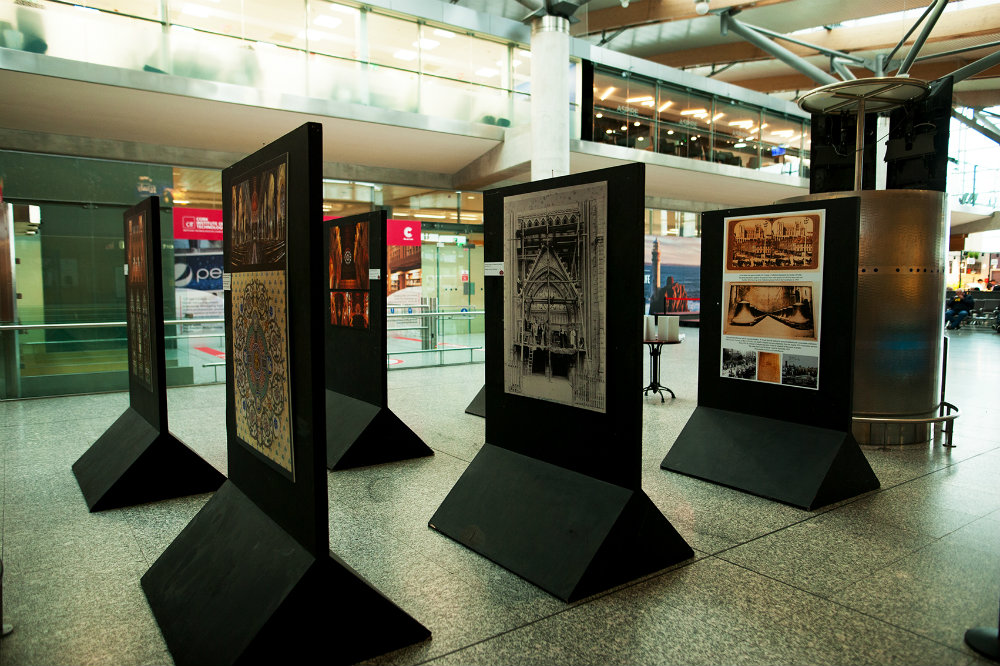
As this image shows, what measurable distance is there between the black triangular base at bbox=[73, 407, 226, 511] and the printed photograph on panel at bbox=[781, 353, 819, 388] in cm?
456

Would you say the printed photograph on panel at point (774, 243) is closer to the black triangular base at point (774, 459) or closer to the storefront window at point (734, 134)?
the black triangular base at point (774, 459)

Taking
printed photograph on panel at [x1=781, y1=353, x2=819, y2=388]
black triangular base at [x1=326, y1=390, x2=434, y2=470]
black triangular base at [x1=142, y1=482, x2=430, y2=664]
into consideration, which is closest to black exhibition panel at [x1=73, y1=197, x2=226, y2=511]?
black triangular base at [x1=326, y1=390, x2=434, y2=470]

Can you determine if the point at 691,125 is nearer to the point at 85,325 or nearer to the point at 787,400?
the point at 787,400

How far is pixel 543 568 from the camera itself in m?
3.27

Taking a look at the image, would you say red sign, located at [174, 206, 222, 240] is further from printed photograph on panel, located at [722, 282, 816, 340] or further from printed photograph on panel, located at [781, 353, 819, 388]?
printed photograph on panel, located at [781, 353, 819, 388]

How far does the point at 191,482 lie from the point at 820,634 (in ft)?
14.0

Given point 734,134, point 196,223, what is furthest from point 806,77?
point 196,223

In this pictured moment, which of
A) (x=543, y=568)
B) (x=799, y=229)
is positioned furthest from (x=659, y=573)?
(x=799, y=229)

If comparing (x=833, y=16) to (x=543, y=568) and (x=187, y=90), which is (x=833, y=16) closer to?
(x=187, y=90)

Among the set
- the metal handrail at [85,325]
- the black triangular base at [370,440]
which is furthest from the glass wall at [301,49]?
the black triangular base at [370,440]

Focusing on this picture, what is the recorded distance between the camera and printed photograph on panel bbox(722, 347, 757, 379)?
5281mm

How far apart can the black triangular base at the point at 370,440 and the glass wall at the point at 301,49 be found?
805 centimetres

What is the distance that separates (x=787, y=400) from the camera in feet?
16.5

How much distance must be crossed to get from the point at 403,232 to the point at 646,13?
10831 millimetres
